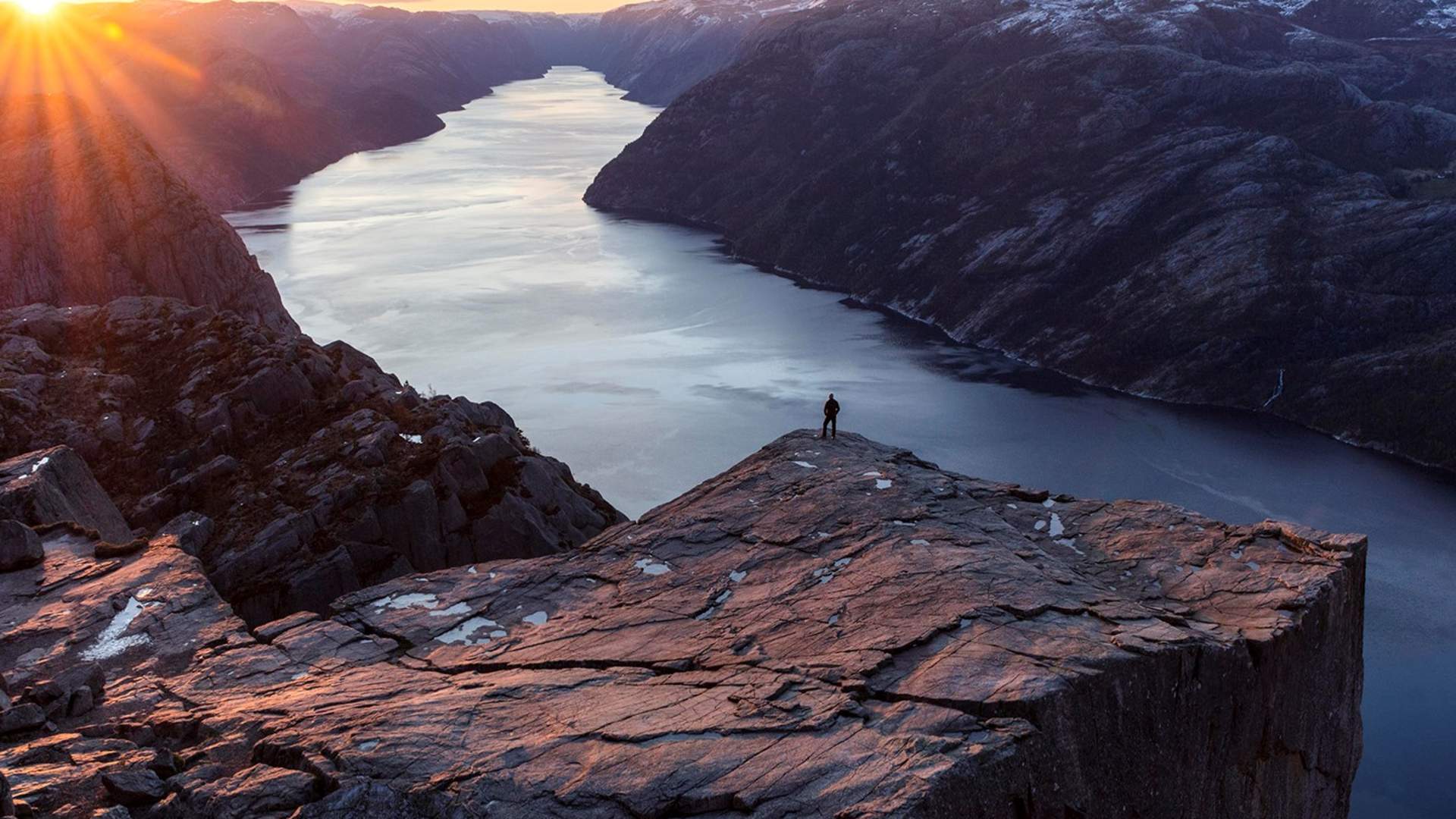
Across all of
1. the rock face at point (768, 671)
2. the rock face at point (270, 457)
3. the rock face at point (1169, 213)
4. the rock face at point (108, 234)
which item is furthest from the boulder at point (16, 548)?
the rock face at point (1169, 213)

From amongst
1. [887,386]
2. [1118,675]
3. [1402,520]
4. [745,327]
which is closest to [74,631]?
[1118,675]

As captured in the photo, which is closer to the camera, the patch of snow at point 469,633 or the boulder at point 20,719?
the boulder at point 20,719

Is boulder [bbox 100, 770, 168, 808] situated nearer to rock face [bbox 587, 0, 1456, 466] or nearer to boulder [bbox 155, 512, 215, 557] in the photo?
boulder [bbox 155, 512, 215, 557]

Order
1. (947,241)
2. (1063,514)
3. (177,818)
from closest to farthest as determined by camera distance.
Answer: (177,818) → (1063,514) → (947,241)

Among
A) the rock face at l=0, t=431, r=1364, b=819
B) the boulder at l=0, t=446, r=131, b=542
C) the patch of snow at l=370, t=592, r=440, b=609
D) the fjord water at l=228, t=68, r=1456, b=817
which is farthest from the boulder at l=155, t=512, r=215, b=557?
the fjord water at l=228, t=68, r=1456, b=817

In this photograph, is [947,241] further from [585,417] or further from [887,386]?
[585,417]

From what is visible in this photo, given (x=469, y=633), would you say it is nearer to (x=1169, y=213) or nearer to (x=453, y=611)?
(x=453, y=611)

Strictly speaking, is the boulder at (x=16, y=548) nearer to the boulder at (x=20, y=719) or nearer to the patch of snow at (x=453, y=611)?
the boulder at (x=20, y=719)
